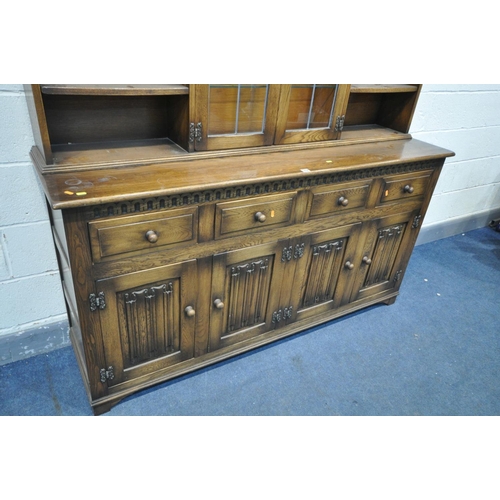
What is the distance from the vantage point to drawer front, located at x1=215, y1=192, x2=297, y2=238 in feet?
4.98

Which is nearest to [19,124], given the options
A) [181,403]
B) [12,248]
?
[12,248]

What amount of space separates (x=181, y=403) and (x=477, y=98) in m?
2.62

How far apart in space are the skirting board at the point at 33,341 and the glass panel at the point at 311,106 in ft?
4.66

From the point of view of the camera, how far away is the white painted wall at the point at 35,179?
150 centimetres

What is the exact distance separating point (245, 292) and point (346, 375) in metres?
0.66

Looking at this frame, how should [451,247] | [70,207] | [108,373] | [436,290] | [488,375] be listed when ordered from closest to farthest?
[70,207] < [108,373] < [488,375] < [436,290] < [451,247]

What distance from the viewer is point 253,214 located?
5.18 ft

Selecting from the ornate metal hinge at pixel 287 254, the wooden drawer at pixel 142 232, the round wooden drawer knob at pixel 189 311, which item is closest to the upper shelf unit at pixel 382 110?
the ornate metal hinge at pixel 287 254

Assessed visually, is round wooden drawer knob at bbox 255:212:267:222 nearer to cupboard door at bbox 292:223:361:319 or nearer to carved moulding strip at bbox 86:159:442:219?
carved moulding strip at bbox 86:159:442:219

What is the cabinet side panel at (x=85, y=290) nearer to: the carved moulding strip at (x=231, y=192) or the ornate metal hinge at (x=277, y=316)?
the carved moulding strip at (x=231, y=192)

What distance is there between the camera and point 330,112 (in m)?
1.85

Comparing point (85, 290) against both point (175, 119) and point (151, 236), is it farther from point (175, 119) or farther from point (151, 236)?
point (175, 119)

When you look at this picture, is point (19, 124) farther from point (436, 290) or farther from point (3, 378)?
point (436, 290)

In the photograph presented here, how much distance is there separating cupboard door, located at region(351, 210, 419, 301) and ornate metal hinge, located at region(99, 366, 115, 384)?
1.29 meters
